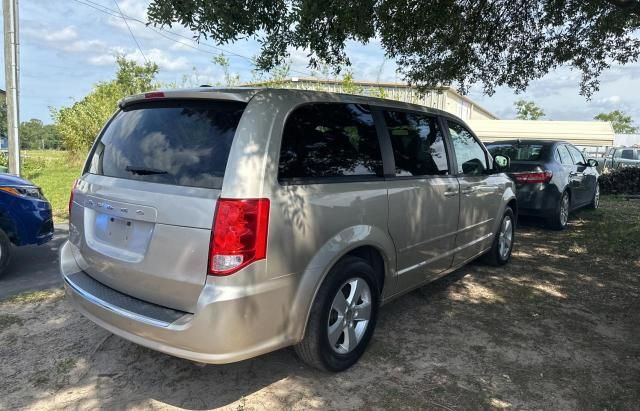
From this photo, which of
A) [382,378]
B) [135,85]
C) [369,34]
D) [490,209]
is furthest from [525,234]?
[135,85]

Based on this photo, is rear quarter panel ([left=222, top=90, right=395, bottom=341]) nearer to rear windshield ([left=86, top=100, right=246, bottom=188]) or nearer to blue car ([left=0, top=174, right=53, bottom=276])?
rear windshield ([left=86, top=100, right=246, bottom=188])

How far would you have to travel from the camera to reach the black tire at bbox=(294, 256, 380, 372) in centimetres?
297

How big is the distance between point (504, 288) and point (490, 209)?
2.83 ft

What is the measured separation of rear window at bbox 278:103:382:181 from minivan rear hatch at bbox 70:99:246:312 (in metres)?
0.37

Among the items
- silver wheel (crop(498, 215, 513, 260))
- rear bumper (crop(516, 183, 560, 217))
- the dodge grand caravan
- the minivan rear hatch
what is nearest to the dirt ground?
the dodge grand caravan

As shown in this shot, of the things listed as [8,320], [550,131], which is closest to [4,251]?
[8,320]

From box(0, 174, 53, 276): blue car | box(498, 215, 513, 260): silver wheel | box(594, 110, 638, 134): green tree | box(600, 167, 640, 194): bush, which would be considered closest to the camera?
box(0, 174, 53, 276): blue car

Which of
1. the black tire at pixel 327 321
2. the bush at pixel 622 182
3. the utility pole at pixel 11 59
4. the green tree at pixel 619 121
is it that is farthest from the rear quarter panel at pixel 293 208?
the green tree at pixel 619 121

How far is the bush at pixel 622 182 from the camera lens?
46.8 feet

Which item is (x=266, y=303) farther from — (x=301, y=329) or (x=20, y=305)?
(x=20, y=305)

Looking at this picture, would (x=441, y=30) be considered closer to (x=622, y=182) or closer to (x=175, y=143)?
(x=175, y=143)

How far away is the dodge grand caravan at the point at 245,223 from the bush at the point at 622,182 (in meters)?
13.3

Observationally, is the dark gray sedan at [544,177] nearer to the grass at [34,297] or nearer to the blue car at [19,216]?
the grass at [34,297]

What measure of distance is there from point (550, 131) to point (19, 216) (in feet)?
124
